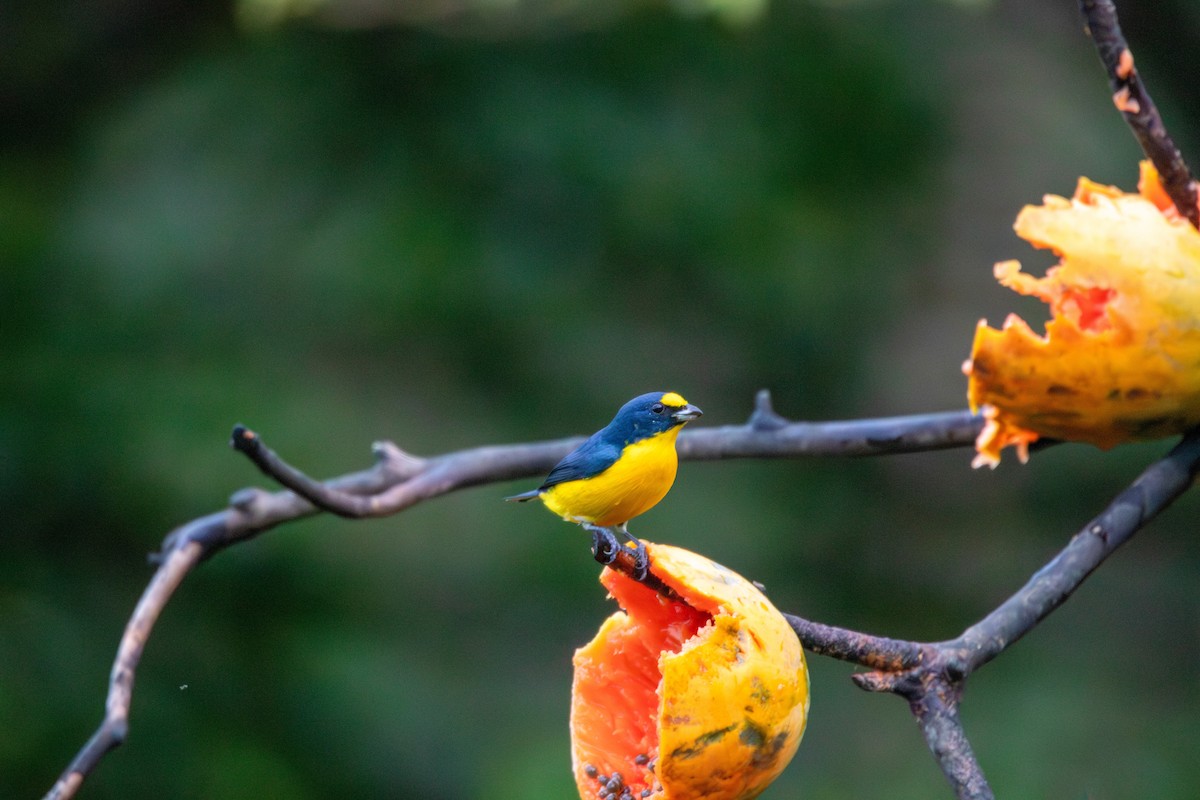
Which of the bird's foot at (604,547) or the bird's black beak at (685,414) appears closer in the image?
the bird's foot at (604,547)

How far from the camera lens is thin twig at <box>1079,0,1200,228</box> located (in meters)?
1.25

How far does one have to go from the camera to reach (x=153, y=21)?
4.14 metres

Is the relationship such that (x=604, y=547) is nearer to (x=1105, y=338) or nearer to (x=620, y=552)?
(x=620, y=552)

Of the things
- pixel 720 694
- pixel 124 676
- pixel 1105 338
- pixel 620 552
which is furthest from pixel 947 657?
pixel 124 676

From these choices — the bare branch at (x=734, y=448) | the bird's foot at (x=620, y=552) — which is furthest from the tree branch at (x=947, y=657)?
the bare branch at (x=734, y=448)

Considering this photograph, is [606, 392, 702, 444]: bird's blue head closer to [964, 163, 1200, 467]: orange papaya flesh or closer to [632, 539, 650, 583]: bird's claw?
[632, 539, 650, 583]: bird's claw

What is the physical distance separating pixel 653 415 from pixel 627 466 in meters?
0.06

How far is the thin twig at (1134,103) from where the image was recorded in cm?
125

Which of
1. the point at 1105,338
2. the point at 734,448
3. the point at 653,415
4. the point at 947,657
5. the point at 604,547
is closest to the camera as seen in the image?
the point at 604,547

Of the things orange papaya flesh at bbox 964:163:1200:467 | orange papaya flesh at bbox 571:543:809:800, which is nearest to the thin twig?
orange papaya flesh at bbox 964:163:1200:467

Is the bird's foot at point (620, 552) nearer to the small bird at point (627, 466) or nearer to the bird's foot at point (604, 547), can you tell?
the bird's foot at point (604, 547)

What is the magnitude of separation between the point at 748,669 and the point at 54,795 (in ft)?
1.90

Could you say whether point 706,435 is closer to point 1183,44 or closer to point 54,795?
point 54,795

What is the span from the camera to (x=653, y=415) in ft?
4.39
